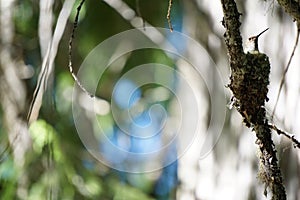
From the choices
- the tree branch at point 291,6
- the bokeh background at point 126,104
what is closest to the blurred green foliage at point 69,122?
the bokeh background at point 126,104

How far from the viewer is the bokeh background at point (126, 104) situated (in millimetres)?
633

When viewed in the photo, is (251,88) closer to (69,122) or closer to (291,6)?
(291,6)

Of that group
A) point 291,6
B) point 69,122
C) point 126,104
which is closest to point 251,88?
point 291,6

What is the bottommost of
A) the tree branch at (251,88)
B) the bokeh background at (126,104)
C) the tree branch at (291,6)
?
the tree branch at (251,88)

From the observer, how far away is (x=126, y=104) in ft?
4.68

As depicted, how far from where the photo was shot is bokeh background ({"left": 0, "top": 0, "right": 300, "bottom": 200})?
24.9 inches

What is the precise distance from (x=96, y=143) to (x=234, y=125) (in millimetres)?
648

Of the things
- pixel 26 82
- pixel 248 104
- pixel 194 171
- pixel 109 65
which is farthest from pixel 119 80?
pixel 248 104

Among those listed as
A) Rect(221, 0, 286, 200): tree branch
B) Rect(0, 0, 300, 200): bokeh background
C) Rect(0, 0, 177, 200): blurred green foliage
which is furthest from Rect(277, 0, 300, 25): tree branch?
Rect(0, 0, 177, 200): blurred green foliage

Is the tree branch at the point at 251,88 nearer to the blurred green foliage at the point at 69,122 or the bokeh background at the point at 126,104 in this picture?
the bokeh background at the point at 126,104

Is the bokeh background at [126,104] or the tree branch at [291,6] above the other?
the bokeh background at [126,104]

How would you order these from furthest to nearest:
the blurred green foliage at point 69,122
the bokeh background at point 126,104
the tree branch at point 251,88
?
1. the blurred green foliage at point 69,122
2. the bokeh background at point 126,104
3. the tree branch at point 251,88

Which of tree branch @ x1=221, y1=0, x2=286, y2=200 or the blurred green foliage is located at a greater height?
the blurred green foliage

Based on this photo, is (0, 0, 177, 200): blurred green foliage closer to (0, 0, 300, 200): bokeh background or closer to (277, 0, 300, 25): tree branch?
(0, 0, 300, 200): bokeh background
